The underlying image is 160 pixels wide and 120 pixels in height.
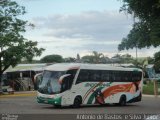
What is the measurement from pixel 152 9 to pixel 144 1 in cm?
82

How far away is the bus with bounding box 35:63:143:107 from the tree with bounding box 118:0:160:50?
180 inches

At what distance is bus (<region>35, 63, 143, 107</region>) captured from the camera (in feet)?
112

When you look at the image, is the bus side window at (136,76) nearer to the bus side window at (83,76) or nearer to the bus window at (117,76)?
the bus window at (117,76)

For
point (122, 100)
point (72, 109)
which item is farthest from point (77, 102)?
point (122, 100)

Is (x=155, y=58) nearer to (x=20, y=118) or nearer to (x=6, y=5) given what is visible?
(x=20, y=118)

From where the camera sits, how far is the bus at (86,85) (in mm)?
34000

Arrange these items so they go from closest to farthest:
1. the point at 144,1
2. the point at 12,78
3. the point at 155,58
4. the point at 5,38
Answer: the point at 144,1
the point at 155,58
the point at 5,38
the point at 12,78

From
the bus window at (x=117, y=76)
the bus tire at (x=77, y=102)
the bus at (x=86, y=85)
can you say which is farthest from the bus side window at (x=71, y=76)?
the bus window at (x=117, y=76)

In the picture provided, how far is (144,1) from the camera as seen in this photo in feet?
103

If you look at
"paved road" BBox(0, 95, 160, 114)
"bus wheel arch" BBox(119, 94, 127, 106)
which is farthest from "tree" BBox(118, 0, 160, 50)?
"bus wheel arch" BBox(119, 94, 127, 106)

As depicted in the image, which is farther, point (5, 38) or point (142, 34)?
point (5, 38)

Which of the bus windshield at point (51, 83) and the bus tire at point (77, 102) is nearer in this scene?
the bus windshield at point (51, 83)

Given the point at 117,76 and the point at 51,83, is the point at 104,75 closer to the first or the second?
the point at 117,76

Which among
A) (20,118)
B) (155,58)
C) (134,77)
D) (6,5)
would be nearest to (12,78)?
(6,5)
